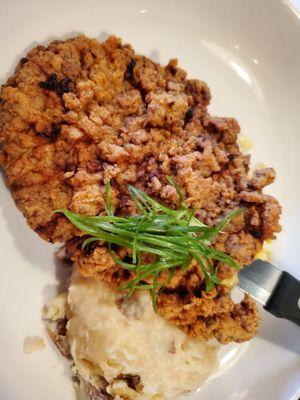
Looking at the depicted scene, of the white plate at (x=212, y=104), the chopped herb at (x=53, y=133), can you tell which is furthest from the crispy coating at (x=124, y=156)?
the white plate at (x=212, y=104)

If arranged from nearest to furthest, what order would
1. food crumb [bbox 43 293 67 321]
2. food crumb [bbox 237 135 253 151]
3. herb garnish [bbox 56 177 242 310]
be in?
herb garnish [bbox 56 177 242 310], food crumb [bbox 43 293 67 321], food crumb [bbox 237 135 253 151]

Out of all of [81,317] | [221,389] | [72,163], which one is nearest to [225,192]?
[72,163]

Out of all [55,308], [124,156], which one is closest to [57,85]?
[124,156]

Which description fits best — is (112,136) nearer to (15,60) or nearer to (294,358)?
(15,60)

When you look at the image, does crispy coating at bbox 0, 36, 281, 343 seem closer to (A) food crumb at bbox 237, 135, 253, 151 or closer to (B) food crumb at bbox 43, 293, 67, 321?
(B) food crumb at bbox 43, 293, 67, 321

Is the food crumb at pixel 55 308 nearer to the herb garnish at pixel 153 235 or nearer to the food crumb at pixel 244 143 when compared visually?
the herb garnish at pixel 153 235

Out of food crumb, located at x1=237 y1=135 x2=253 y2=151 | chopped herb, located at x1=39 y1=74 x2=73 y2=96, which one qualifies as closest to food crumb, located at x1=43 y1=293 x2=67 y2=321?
chopped herb, located at x1=39 y1=74 x2=73 y2=96
